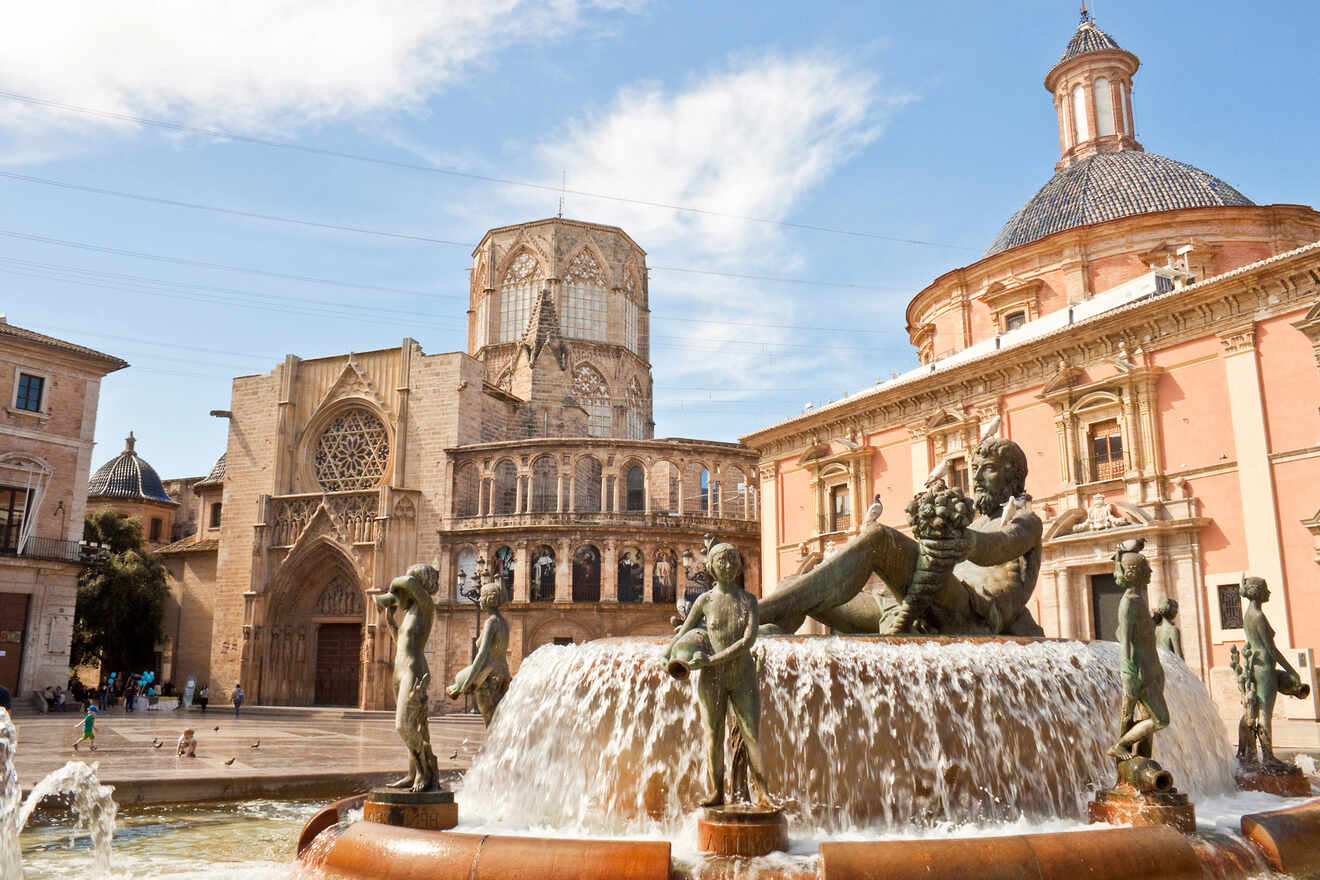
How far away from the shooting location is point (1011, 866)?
4.73 m

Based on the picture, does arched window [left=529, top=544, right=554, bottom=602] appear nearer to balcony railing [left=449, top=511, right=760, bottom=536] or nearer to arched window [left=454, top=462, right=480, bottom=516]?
balcony railing [left=449, top=511, right=760, bottom=536]

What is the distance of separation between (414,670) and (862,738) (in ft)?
9.54

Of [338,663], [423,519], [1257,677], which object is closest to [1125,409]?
[1257,677]

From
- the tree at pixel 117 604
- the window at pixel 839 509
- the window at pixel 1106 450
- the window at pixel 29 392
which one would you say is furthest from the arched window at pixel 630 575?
the tree at pixel 117 604

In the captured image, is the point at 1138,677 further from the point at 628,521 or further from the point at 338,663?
the point at 338,663

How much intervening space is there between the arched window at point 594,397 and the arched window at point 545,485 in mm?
9535

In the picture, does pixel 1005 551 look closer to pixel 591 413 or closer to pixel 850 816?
pixel 850 816

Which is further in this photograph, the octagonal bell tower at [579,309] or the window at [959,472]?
the octagonal bell tower at [579,309]

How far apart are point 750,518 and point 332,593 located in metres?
16.6

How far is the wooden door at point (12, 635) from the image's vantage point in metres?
30.0

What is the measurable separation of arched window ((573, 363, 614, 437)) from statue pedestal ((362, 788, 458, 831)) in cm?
4305

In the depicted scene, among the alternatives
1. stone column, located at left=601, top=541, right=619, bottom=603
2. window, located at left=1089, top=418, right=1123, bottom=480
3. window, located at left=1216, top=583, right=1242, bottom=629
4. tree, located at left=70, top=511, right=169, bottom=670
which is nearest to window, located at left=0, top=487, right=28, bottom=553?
tree, located at left=70, top=511, right=169, bottom=670

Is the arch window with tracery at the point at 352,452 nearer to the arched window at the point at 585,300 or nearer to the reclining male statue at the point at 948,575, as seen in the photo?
the arched window at the point at 585,300

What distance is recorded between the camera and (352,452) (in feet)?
137
